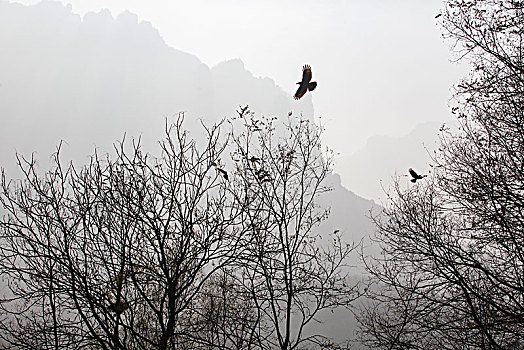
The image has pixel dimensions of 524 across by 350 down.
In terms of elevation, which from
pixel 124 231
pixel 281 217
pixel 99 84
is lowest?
pixel 124 231

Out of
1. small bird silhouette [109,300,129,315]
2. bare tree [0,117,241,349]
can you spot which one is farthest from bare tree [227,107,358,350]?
small bird silhouette [109,300,129,315]

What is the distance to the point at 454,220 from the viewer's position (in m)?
8.23

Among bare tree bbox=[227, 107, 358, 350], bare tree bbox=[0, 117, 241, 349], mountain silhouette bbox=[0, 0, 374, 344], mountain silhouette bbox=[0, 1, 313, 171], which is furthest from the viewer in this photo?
mountain silhouette bbox=[0, 1, 313, 171]

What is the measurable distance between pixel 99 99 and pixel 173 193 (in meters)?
119

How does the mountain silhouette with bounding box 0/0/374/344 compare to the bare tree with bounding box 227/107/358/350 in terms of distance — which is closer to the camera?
the bare tree with bounding box 227/107/358/350

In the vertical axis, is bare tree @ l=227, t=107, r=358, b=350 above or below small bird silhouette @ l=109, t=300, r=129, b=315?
above

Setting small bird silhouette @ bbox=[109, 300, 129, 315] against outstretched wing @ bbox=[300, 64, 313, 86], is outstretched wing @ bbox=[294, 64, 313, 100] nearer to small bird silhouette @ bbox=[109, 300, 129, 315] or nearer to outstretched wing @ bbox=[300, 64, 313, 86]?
outstretched wing @ bbox=[300, 64, 313, 86]

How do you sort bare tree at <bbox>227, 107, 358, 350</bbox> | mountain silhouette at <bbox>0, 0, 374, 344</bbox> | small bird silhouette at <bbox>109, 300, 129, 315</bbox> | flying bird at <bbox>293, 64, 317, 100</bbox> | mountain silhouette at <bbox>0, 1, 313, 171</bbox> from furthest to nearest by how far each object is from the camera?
mountain silhouette at <bbox>0, 1, 313, 171</bbox> → mountain silhouette at <bbox>0, 0, 374, 344</bbox> → bare tree at <bbox>227, 107, 358, 350</bbox> → flying bird at <bbox>293, 64, 317, 100</bbox> → small bird silhouette at <bbox>109, 300, 129, 315</bbox>

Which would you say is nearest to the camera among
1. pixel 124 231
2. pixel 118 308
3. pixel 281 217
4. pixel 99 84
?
pixel 118 308

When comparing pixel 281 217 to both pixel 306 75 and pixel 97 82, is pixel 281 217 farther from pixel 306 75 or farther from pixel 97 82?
pixel 97 82

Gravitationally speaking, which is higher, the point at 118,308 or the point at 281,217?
the point at 281,217

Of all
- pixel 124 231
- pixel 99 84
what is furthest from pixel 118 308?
pixel 99 84

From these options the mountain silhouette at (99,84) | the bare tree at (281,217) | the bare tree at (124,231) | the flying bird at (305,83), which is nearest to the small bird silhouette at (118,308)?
the bare tree at (124,231)

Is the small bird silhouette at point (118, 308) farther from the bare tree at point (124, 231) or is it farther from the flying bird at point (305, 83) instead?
the flying bird at point (305, 83)
